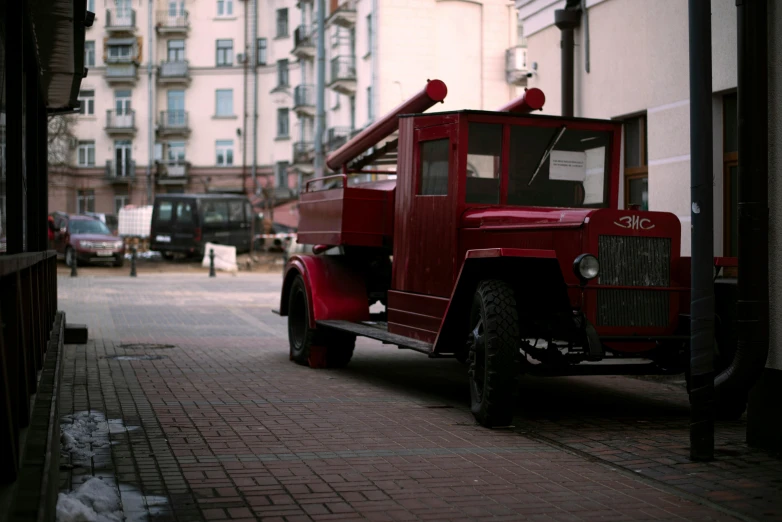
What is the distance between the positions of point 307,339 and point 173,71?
52.5 meters

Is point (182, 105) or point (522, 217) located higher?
point (182, 105)

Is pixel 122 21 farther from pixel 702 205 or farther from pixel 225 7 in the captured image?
pixel 702 205

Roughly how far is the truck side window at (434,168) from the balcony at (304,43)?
140ft

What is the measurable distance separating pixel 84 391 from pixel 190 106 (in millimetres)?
54686

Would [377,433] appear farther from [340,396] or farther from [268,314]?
[268,314]

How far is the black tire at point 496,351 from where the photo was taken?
24.5 feet

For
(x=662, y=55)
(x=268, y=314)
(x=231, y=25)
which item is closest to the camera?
(x=662, y=55)

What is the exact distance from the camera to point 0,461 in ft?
12.7

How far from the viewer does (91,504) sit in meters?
5.20

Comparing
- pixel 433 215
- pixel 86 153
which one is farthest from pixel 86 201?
pixel 433 215

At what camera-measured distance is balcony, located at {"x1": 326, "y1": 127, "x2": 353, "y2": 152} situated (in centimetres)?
4409

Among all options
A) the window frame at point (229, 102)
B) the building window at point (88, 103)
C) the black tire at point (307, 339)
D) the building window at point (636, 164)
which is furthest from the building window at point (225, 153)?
the building window at point (636, 164)

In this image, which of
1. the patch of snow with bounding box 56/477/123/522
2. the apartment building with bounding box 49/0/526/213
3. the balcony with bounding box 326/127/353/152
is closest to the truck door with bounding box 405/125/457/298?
the patch of snow with bounding box 56/477/123/522

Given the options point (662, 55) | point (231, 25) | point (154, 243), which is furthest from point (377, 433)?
point (231, 25)
